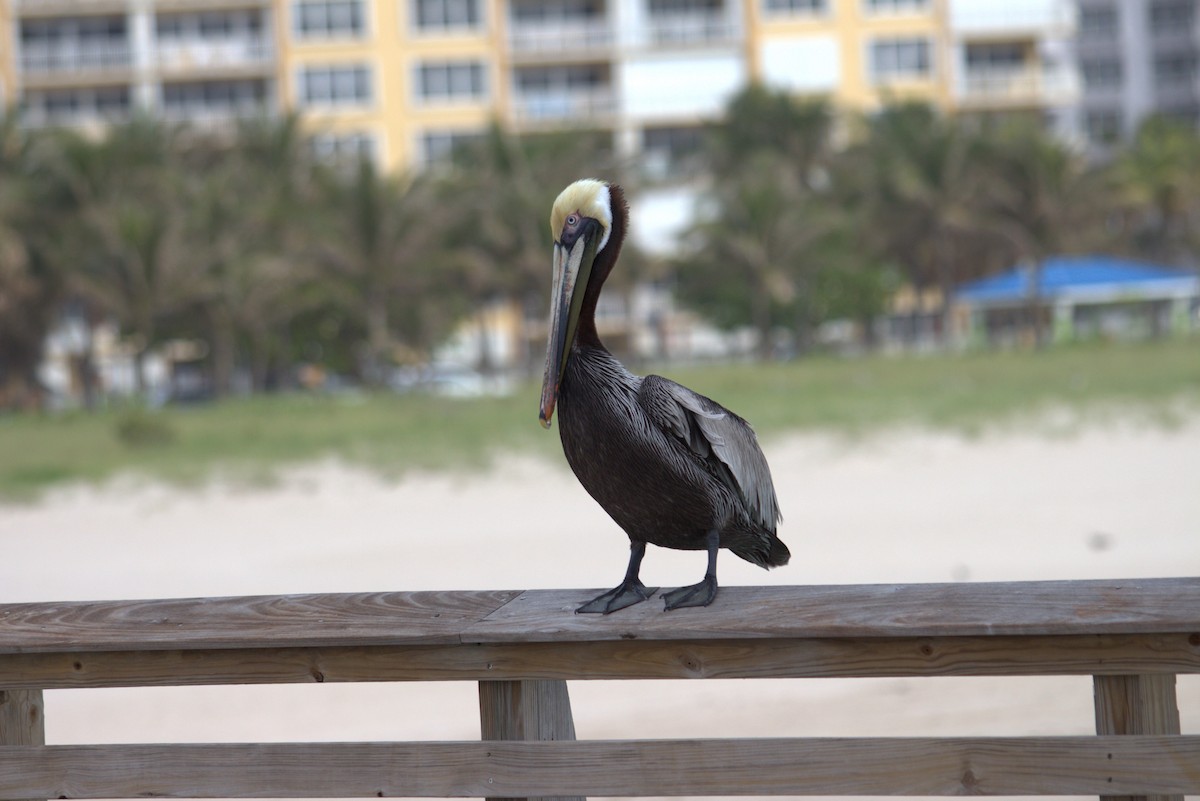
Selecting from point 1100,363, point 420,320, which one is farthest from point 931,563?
point 420,320

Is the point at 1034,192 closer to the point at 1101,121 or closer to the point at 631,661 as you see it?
the point at 631,661

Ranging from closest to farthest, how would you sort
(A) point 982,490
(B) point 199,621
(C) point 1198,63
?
(B) point 199,621
(A) point 982,490
(C) point 1198,63

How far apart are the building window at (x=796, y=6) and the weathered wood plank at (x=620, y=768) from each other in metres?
48.3

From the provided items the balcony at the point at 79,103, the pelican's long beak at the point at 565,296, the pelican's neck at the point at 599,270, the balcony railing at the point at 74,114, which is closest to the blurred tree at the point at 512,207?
the balcony railing at the point at 74,114

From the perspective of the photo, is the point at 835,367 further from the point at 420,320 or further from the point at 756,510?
the point at 756,510

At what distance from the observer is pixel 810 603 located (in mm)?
2516

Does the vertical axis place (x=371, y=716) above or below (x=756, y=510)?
below

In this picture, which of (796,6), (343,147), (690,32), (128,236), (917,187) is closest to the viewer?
(128,236)

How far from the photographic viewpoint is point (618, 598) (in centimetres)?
281

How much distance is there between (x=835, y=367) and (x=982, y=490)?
37.5 ft

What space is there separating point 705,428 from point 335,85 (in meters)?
48.6

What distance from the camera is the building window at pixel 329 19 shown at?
48969 mm

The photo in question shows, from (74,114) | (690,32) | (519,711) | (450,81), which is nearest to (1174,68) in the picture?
(690,32)

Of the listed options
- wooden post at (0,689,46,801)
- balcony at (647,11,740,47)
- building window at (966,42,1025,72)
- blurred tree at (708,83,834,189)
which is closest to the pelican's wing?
wooden post at (0,689,46,801)
